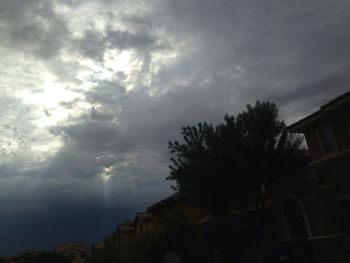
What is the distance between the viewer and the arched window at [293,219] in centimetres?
2027

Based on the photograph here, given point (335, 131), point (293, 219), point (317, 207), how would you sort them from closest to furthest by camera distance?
point (317, 207) → point (335, 131) → point (293, 219)

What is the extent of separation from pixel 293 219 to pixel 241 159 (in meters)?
4.81

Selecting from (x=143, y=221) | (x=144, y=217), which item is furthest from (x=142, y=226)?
(x=144, y=217)

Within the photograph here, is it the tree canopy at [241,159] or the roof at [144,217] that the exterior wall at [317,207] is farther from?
the roof at [144,217]

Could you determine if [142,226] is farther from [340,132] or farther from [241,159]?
[340,132]

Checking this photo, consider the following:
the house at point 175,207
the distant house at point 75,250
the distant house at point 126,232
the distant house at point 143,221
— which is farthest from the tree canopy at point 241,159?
the distant house at point 75,250

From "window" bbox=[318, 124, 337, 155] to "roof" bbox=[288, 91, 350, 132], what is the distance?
2.12 feet

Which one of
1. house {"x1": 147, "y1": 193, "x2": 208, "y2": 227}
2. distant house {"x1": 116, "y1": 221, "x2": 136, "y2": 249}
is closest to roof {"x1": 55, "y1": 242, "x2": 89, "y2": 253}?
distant house {"x1": 116, "y1": 221, "x2": 136, "y2": 249}

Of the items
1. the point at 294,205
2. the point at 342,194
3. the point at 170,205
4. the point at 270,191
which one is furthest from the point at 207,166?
the point at 170,205

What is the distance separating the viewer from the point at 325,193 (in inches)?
733

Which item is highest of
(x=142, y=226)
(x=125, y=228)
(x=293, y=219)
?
(x=125, y=228)

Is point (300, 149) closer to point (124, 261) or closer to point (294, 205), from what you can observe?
point (294, 205)

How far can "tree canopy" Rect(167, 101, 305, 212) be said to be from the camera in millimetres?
20422

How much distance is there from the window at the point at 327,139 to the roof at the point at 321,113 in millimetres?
647
